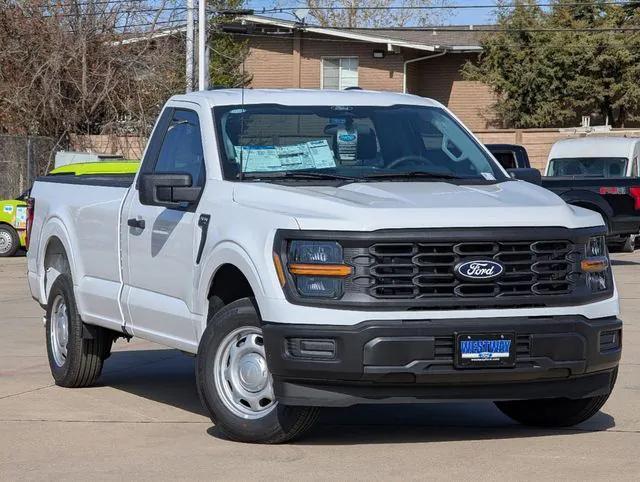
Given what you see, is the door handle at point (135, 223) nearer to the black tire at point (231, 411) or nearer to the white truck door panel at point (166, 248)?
the white truck door panel at point (166, 248)

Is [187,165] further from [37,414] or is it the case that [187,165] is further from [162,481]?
[162,481]

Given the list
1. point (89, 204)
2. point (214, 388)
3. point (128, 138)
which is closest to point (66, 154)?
point (128, 138)

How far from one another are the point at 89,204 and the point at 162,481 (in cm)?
350

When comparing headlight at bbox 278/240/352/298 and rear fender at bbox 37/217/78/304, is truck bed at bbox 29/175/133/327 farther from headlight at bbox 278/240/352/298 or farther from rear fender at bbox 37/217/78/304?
headlight at bbox 278/240/352/298

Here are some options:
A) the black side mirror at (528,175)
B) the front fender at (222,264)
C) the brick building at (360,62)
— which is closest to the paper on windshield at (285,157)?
the front fender at (222,264)

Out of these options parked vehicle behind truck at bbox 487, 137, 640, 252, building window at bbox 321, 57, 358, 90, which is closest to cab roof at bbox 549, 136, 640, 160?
parked vehicle behind truck at bbox 487, 137, 640, 252

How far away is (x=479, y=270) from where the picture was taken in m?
7.30

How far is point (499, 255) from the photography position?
290 inches

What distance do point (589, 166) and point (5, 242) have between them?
11.2 m

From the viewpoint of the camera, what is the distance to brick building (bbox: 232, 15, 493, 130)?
157ft

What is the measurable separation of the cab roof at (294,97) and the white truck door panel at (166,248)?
0.16 m

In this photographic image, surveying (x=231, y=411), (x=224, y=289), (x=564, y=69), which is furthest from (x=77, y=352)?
(x=564, y=69)

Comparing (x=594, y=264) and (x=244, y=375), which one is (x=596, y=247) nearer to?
(x=594, y=264)

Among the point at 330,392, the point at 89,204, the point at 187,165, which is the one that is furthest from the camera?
the point at 89,204
